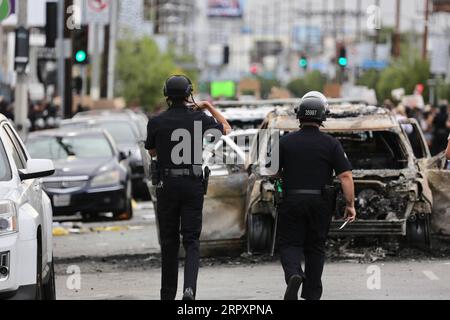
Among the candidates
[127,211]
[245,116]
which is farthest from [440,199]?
[127,211]

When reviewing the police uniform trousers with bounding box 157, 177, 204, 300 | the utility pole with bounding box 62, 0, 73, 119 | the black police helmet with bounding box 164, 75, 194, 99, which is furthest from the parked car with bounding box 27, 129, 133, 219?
the utility pole with bounding box 62, 0, 73, 119

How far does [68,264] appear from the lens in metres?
16.8

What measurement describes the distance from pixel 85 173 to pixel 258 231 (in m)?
6.85

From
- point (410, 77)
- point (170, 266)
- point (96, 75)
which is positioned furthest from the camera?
point (410, 77)

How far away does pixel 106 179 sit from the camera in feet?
73.8

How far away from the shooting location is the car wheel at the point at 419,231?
1606cm

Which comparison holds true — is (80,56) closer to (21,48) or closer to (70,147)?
(21,48)

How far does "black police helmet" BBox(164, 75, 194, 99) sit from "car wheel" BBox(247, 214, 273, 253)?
183 inches

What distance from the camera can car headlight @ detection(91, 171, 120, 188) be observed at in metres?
22.3

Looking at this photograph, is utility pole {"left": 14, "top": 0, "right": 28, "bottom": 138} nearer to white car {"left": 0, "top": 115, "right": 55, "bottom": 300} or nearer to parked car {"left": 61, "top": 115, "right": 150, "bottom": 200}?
parked car {"left": 61, "top": 115, "right": 150, "bottom": 200}
